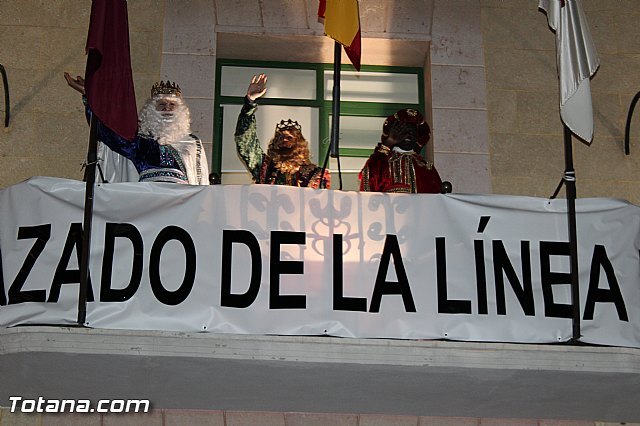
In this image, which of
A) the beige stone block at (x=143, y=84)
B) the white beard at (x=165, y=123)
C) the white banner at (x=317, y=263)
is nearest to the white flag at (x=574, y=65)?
the white banner at (x=317, y=263)

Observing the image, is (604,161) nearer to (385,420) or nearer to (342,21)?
(342,21)

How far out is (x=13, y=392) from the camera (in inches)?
343

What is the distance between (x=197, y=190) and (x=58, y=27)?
10.2 ft

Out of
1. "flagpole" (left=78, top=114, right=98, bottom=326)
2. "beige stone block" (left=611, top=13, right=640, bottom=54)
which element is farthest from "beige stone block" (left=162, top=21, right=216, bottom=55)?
"beige stone block" (left=611, top=13, right=640, bottom=54)

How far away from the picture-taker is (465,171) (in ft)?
33.3

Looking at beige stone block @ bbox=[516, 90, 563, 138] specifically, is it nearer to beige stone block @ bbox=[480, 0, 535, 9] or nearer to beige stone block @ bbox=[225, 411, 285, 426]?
beige stone block @ bbox=[480, 0, 535, 9]

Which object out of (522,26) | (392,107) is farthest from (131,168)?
(522,26)

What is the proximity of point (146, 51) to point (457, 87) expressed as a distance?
2.75m

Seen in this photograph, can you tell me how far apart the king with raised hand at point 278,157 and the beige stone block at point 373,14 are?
1.59 meters

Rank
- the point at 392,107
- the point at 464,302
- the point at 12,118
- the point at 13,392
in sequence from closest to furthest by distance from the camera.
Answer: the point at 464,302 → the point at 13,392 → the point at 12,118 → the point at 392,107

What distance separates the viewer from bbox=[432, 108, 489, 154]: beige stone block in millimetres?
10250

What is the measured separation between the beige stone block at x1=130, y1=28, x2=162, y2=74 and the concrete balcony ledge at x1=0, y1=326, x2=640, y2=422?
3098 mm

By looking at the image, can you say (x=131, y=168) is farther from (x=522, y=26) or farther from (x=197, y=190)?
(x=522, y=26)

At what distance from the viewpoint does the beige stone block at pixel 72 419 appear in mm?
9070
